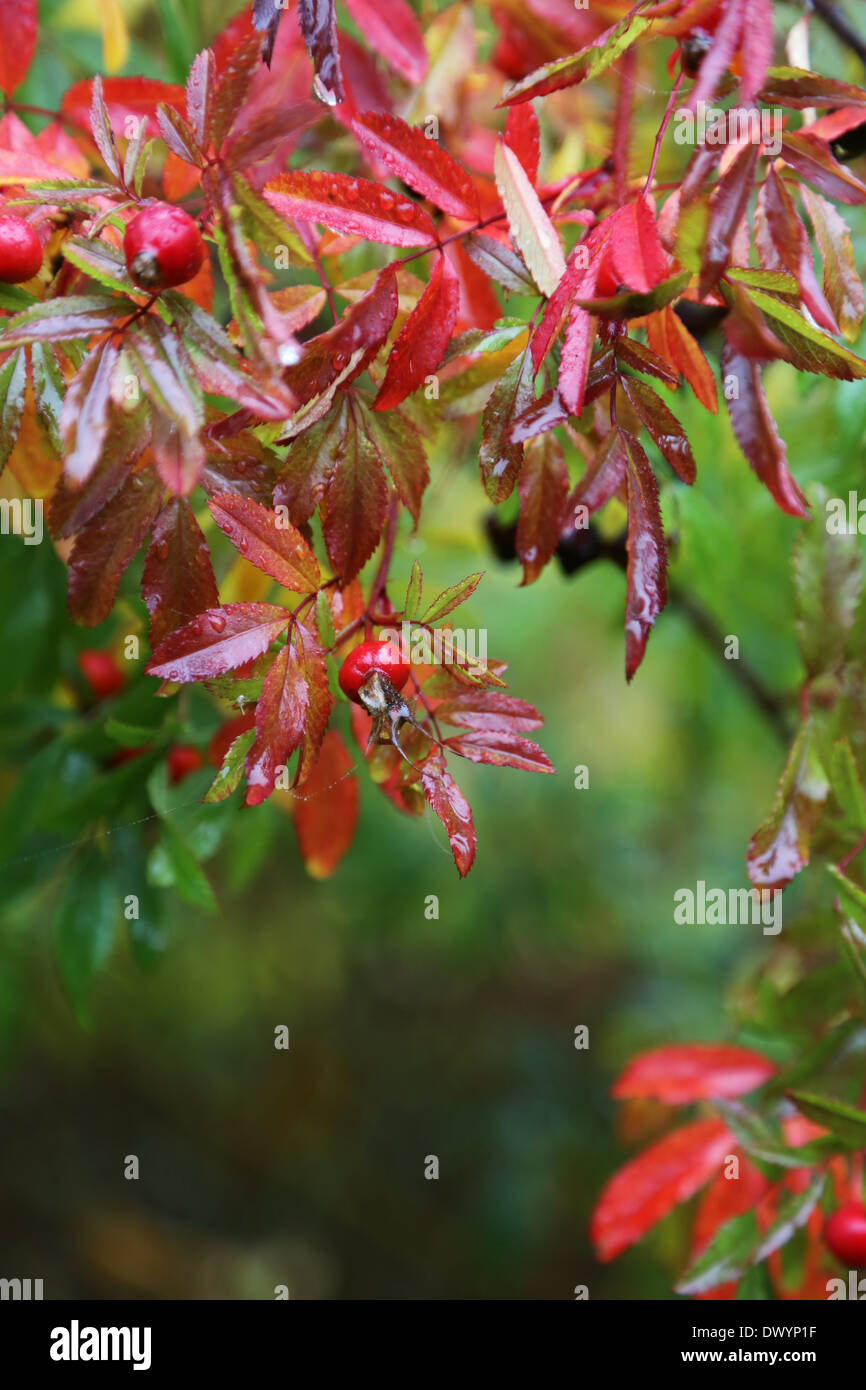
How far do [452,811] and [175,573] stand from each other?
190mm

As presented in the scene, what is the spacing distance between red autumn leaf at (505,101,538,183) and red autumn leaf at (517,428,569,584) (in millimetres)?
148

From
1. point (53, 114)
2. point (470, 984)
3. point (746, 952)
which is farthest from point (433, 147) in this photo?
point (470, 984)

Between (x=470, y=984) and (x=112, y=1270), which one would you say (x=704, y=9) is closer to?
(x=470, y=984)

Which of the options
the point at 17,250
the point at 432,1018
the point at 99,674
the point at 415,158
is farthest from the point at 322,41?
the point at 432,1018

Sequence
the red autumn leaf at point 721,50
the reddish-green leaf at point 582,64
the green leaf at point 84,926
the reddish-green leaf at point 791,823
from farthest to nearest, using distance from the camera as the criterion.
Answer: the green leaf at point 84,926, the reddish-green leaf at point 791,823, the reddish-green leaf at point 582,64, the red autumn leaf at point 721,50

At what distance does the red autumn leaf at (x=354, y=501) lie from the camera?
0.58 meters

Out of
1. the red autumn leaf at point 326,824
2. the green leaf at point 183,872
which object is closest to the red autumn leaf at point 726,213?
the red autumn leaf at point 326,824

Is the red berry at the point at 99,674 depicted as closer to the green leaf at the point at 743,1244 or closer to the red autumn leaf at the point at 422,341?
the red autumn leaf at the point at 422,341

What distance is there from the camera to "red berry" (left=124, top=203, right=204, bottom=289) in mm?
507

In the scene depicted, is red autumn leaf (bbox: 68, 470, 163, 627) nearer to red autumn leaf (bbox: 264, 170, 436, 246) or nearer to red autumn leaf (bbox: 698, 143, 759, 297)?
red autumn leaf (bbox: 264, 170, 436, 246)

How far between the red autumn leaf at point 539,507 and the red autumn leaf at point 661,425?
0.06 metres

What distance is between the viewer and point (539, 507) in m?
0.62

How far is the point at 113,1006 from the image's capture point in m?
2.40

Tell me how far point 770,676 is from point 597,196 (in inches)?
35.9
